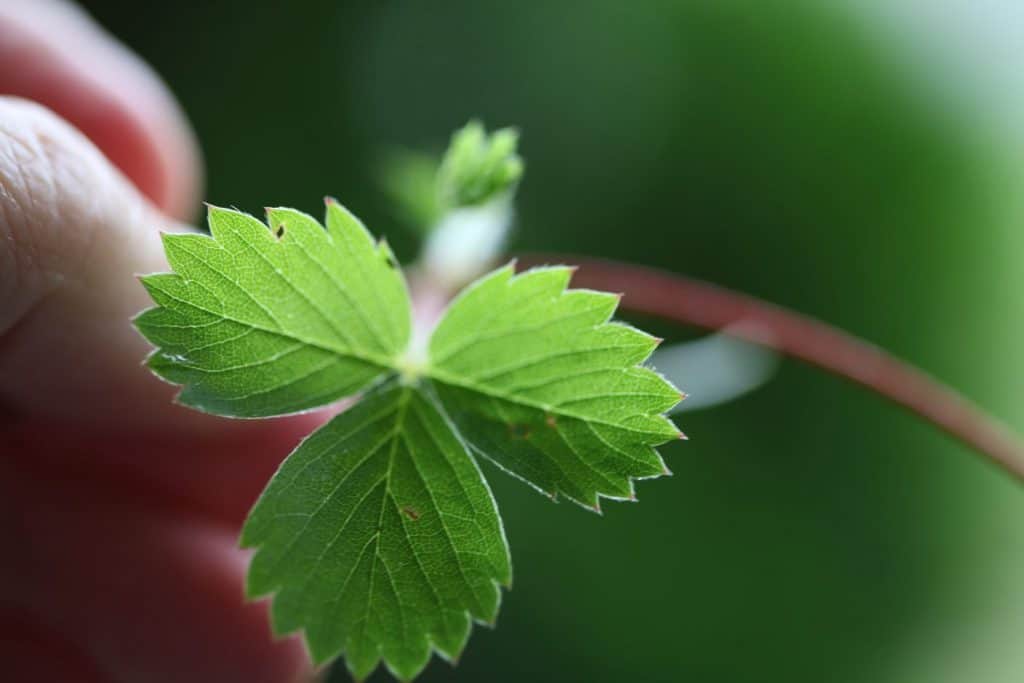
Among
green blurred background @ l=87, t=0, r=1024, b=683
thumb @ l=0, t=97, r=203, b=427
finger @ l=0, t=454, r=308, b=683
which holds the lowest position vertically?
finger @ l=0, t=454, r=308, b=683

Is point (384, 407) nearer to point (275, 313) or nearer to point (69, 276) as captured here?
point (275, 313)

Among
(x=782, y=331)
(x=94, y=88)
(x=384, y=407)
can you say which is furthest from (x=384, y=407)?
(x=94, y=88)

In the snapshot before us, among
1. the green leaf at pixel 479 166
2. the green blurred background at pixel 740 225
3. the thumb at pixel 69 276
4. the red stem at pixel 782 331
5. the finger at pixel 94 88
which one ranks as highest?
the green blurred background at pixel 740 225

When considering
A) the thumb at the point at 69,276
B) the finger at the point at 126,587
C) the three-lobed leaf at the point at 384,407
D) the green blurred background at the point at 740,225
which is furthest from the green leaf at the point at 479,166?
the green blurred background at the point at 740,225

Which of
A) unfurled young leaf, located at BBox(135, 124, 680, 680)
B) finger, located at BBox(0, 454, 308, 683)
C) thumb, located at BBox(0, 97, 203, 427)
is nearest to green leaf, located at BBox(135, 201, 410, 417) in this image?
unfurled young leaf, located at BBox(135, 124, 680, 680)

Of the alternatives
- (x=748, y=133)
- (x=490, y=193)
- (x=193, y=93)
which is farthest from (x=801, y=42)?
(x=490, y=193)

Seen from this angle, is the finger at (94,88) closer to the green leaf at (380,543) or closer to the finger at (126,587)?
the finger at (126,587)

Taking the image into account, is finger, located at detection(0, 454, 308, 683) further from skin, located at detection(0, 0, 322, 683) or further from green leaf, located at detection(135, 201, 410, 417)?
green leaf, located at detection(135, 201, 410, 417)
